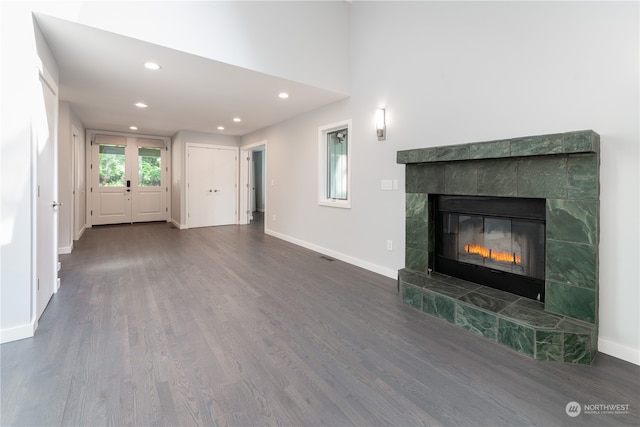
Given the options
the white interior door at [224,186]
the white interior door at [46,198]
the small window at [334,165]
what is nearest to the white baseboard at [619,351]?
the small window at [334,165]

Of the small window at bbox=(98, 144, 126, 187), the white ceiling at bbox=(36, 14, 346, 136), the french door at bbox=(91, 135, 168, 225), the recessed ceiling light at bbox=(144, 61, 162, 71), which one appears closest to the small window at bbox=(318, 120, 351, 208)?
the white ceiling at bbox=(36, 14, 346, 136)

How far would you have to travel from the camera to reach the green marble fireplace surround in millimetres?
1949

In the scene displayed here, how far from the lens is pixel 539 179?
2.23 m

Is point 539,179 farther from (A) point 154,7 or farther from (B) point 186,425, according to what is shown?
(A) point 154,7

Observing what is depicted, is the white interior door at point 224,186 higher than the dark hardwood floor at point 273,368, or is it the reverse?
the white interior door at point 224,186

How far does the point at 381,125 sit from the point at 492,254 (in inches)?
75.2

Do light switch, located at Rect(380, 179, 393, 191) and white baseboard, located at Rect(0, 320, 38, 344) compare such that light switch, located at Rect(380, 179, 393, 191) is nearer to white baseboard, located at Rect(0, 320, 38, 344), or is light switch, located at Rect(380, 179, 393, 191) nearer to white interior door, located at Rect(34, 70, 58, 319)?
white interior door, located at Rect(34, 70, 58, 319)

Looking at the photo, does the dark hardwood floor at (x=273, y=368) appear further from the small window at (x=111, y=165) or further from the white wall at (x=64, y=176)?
the small window at (x=111, y=165)

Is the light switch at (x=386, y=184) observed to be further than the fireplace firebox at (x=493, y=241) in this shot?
Yes

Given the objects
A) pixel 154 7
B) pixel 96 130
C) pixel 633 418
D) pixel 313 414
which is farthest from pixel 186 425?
pixel 96 130

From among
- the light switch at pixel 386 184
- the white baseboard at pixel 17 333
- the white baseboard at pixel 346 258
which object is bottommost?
the white baseboard at pixel 17 333

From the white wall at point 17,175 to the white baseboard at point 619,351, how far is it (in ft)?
13.3

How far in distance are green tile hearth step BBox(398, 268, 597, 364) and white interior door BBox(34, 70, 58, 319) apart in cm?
314

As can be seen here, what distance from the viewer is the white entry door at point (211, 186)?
7.23 meters
